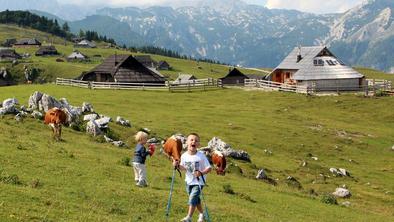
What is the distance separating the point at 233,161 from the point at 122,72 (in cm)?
5906

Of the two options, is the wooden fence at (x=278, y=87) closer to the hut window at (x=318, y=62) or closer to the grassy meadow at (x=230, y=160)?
the grassy meadow at (x=230, y=160)

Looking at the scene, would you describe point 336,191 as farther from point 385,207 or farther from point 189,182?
point 189,182

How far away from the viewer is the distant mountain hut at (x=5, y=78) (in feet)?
465

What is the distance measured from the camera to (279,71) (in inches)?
3974

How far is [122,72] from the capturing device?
9175 centimetres

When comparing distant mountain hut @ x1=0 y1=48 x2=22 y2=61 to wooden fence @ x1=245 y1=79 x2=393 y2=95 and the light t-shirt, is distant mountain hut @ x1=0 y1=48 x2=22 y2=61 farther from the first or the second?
the light t-shirt

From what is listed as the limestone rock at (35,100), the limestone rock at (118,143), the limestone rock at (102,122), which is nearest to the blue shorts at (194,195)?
the limestone rock at (118,143)

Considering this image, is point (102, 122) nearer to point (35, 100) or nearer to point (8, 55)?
point (35, 100)

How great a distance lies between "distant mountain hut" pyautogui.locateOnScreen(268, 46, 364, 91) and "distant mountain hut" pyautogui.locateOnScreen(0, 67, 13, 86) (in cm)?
8293

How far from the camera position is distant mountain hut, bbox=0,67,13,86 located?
14161 cm

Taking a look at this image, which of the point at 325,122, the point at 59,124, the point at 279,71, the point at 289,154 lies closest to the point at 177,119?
the point at 289,154

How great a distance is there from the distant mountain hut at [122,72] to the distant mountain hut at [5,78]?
2165 inches

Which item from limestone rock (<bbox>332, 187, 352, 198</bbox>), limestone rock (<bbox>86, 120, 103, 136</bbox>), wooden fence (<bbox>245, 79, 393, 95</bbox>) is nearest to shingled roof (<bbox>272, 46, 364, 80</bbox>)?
wooden fence (<bbox>245, 79, 393, 95</bbox>)

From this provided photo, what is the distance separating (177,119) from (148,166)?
81.5 feet
